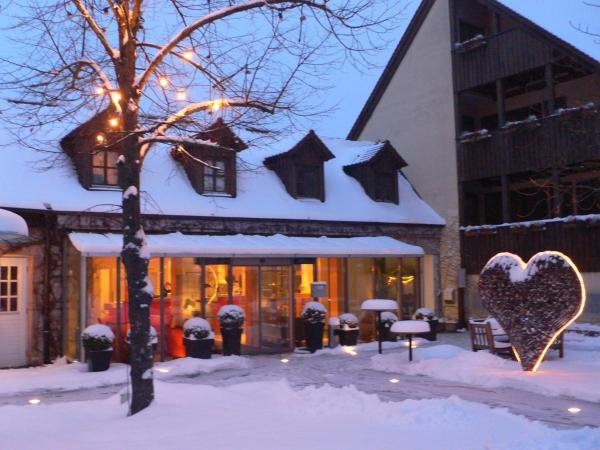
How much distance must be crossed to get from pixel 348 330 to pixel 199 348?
3994 millimetres

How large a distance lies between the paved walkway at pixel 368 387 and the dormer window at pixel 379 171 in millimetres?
6863

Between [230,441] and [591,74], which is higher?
[591,74]

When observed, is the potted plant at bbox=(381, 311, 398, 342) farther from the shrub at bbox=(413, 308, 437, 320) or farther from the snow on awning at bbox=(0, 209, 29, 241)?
the snow on awning at bbox=(0, 209, 29, 241)

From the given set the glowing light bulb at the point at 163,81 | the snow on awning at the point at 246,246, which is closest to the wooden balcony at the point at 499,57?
the snow on awning at the point at 246,246

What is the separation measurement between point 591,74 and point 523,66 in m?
1.75

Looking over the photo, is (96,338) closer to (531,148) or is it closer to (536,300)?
(536,300)

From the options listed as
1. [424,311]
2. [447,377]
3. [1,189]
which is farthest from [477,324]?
[1,189]

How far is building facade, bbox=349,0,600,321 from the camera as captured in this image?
1673 cm

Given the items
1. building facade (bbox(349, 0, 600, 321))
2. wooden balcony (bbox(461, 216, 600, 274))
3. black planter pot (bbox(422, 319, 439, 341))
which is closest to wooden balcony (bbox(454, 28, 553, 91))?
building facade (bbox(349, 0, 600, 321))

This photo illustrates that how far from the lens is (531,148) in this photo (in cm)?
1783

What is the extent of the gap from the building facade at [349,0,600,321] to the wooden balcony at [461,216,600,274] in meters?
0.03

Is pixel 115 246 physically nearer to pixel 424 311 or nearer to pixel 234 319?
pixel 234 319

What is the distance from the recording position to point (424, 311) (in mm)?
16922

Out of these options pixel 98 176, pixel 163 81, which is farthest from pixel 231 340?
pixel 163 81
